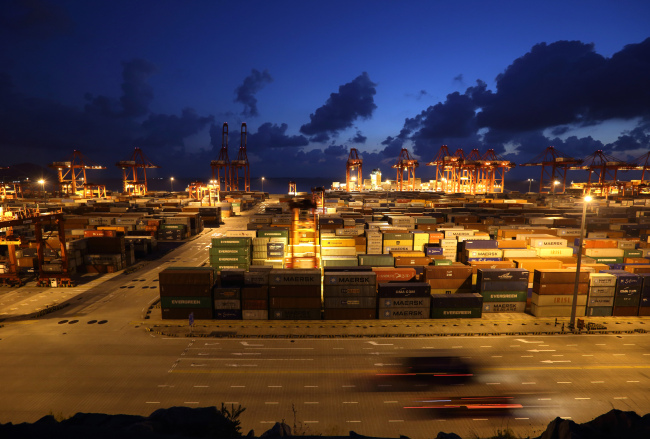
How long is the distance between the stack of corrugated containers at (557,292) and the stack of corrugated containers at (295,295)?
18.1 m

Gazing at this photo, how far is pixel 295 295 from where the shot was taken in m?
25.5

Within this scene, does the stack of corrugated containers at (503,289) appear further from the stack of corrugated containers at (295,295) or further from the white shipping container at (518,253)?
the stack of corrugated containers at (295,295)

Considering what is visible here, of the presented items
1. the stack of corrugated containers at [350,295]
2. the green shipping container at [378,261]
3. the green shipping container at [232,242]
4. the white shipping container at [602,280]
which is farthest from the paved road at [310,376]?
the green shipping container at [232,242]

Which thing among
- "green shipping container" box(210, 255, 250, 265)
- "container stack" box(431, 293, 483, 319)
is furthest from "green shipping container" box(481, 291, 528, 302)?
"green shipping container" box(210, 255, 250, 265)

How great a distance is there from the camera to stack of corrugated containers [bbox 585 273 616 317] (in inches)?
1017

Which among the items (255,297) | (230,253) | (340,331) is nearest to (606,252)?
(340,331)

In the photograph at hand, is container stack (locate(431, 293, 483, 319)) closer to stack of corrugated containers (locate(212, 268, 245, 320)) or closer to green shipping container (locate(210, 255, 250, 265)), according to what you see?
stack of corrugated containers (locate(212, 268, 245, 320))

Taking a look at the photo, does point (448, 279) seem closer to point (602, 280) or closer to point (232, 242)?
point (602, 280)

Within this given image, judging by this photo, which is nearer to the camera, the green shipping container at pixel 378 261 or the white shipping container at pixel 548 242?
the green shipping container at pixel 378 261

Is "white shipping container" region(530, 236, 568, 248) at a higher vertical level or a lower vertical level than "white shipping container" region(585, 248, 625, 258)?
higher

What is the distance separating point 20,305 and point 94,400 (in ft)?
68.3

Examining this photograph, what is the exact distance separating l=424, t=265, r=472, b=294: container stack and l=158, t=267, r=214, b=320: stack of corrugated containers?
1866 cm

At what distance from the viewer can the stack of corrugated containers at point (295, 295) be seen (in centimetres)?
2523

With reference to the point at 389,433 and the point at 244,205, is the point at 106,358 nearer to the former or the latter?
the point at 389,433
